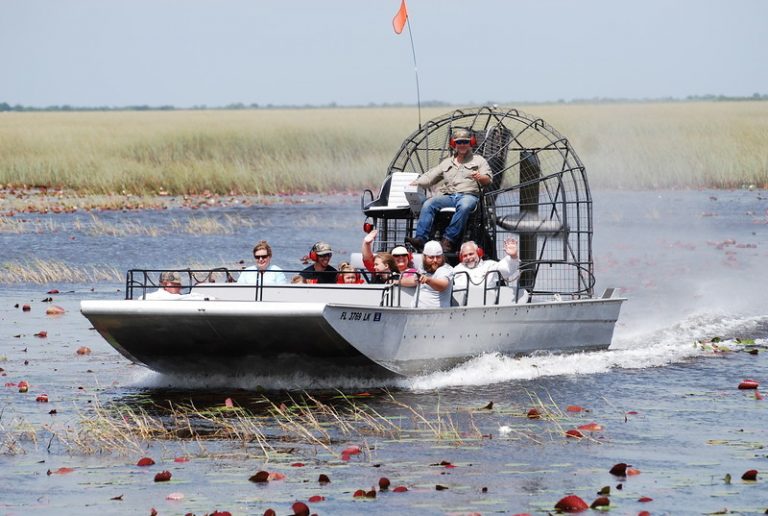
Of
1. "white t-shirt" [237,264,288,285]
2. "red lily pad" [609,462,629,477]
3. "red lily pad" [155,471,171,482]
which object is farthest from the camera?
"white t-shirt" [237,264,288,285]

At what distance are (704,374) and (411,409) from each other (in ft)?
16.4

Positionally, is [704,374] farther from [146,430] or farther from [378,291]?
[146,430]

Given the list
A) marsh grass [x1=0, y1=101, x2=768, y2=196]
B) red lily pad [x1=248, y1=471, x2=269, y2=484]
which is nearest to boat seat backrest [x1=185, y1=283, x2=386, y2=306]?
red lily pad [x1=248, y1=471, x2=269, y2=484]

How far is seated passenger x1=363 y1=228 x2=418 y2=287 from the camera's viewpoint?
15852 millimetres

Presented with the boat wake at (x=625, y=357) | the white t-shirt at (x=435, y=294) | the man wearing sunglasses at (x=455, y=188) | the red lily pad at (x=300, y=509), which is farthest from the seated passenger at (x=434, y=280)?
the red lily pad at (x=300, y=509)

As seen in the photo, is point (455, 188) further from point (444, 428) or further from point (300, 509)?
point (300, 509)

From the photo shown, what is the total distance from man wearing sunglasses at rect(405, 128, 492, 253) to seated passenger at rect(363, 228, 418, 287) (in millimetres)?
837

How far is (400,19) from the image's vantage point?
66.6 feet

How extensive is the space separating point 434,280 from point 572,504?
592cm

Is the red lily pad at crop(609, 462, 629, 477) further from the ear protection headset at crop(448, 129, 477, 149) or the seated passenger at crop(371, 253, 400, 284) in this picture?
the ear protection headset at crop(448, 129, 477, 149)

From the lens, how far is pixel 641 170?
2148 inches

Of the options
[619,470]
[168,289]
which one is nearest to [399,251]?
[168,289]

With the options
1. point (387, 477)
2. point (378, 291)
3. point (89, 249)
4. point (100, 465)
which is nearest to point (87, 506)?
point (100, 465)

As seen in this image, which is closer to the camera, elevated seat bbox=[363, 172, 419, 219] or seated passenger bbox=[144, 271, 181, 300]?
seated passenger bbox=[144, 271, 181, 300]
